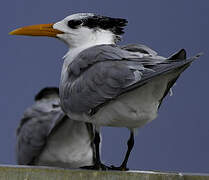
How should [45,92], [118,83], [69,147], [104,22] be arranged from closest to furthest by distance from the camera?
[118,83] < [104,22] < [69,147] < [45,92]

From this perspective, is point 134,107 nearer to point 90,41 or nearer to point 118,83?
point 118,83

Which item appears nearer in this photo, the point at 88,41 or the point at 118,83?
the point at 118,83

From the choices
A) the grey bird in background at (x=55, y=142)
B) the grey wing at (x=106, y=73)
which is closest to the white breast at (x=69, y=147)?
the grey bird in background at (x=55, y=142)

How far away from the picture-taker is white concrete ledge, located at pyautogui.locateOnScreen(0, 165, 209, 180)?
2549 millimetres

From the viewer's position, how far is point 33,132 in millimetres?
4371

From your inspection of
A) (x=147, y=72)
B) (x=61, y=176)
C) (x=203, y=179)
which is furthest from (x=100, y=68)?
(x=203, y=179)

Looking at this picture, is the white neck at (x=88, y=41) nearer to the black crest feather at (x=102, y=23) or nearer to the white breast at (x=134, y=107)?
the black crest feather at (x=102, y=23)

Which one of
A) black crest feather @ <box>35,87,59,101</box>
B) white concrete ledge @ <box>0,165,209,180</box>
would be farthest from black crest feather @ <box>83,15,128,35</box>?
black crest feather @ <box>35,87,59,101</box>

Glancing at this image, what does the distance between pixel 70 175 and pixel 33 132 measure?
5.89 ft

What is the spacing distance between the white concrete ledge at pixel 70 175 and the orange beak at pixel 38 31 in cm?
87

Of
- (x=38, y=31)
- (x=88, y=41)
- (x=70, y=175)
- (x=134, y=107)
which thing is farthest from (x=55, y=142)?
(x=134, y=107)

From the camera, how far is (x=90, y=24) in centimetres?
299

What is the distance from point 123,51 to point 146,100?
276 millimetres

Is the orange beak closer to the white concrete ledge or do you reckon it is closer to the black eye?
the black eye
